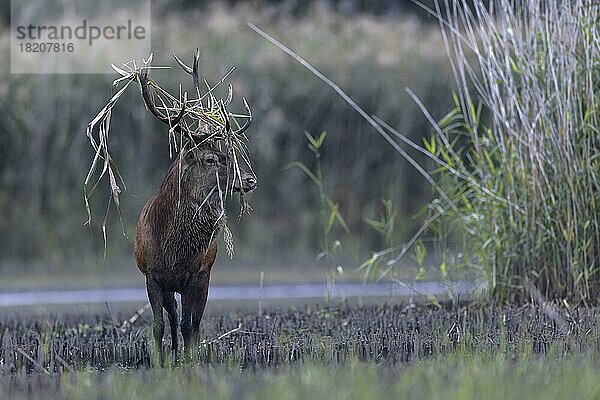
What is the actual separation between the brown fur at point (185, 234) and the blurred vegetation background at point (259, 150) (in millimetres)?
6435

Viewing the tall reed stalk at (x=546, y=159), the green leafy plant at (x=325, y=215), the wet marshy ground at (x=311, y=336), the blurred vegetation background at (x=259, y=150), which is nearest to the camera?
the wet marshy ground at (x=311, y=336)

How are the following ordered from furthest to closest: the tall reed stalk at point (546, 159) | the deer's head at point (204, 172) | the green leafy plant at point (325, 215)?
the green leafy plant at point (325, 215) < the tall reed stalk at point (546, 159) < the deer's head at point (204, 172)

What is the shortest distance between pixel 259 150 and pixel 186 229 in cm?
748

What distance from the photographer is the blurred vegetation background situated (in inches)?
500

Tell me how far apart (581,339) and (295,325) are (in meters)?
1.76

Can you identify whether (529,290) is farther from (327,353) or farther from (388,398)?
(388,398)

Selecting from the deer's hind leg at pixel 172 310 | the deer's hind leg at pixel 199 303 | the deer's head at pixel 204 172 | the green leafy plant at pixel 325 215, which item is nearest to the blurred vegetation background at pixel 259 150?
the green leafy plant at pixel 325 215

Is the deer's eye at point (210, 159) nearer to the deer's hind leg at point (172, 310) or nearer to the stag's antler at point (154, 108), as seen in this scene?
the stag's antler at point (154, 108)

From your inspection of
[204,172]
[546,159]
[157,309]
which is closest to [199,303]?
→ [157,309]

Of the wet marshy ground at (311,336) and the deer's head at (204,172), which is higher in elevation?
the deer's head at (204,172)

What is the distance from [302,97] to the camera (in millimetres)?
13414

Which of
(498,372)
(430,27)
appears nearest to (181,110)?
(498,372)

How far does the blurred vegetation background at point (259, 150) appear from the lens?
1269cm

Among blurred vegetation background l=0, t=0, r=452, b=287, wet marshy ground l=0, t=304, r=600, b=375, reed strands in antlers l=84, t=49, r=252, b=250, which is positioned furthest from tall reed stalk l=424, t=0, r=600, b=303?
blurred vegetation background l=0, t=0, r=452, b=287
